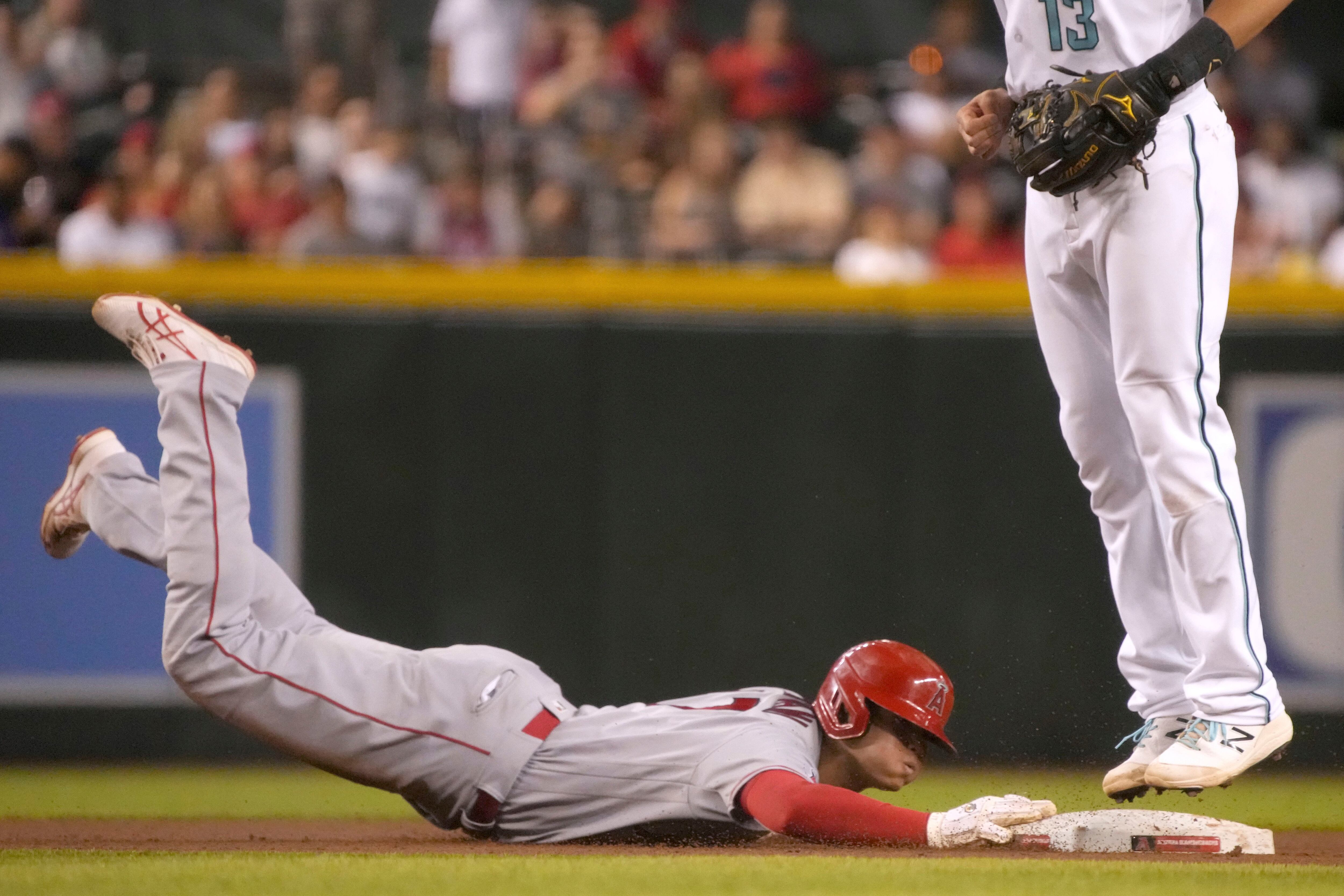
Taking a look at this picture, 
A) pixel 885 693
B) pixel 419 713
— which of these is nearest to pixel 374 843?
pixel 419 713

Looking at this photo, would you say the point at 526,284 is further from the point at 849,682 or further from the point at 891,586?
the point at 849,682

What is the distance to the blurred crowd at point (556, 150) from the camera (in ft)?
26.3

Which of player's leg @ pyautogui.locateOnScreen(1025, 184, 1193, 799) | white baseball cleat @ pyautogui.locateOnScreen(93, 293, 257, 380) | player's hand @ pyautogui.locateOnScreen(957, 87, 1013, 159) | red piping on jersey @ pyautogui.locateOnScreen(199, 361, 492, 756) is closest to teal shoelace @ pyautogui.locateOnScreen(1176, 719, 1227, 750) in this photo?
player's leg @ pyautogui.locateOnScreen(1025, 184, 1193, 799)

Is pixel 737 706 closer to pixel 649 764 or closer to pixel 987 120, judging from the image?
pixel 649 764

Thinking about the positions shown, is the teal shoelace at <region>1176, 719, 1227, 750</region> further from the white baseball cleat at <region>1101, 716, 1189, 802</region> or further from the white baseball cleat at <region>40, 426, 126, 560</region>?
the white baseball cleat at <region>40, 426, 126, 560</region>

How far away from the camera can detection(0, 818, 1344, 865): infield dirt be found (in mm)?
3674

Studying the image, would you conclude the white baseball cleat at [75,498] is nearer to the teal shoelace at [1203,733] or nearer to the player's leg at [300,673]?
the player's leg at [300,673]

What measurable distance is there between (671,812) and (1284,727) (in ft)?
4.32

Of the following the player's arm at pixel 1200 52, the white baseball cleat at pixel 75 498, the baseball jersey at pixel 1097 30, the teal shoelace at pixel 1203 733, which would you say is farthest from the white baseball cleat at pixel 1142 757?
the white baseball cleat at pixel 75 498

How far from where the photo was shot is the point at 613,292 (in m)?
6.73

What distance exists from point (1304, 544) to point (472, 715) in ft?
12.7

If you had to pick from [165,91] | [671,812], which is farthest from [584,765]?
[165,91]

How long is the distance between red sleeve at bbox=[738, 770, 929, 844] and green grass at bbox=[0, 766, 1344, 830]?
0.98 m

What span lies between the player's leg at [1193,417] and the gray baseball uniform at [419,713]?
89 centimetres
